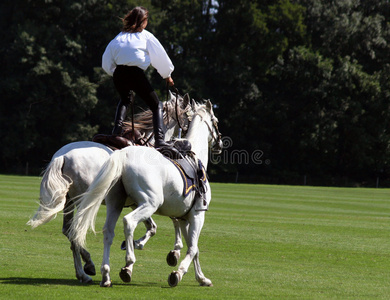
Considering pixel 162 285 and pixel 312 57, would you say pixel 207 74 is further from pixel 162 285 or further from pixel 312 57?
pixel 162 285

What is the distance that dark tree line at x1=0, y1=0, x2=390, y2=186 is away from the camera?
49.1 meters

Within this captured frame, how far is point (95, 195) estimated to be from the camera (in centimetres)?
757

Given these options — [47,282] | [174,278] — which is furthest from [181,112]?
[47,282]

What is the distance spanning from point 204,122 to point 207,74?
144 feet

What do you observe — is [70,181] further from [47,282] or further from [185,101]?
[185,101]

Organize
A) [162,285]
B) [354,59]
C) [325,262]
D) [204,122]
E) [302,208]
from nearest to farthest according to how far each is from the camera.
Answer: [162,285] < [204,122] < [325,262] < [302,208] < [354,59]

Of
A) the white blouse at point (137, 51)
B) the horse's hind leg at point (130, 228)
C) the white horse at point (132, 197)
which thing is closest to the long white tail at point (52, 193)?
the white horse at point (132, 197)

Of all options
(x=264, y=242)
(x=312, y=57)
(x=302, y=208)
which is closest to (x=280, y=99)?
(x=312, y=57)

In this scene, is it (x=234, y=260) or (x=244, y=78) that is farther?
(x=244, y=78)

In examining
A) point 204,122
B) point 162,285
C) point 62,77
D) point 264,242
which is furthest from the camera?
point 62,77

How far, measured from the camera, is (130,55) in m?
8.48

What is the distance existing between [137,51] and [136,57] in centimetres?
8

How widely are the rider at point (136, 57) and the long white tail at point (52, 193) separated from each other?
1.36 metres

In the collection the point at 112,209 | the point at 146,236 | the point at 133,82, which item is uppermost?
the point at 133,82
